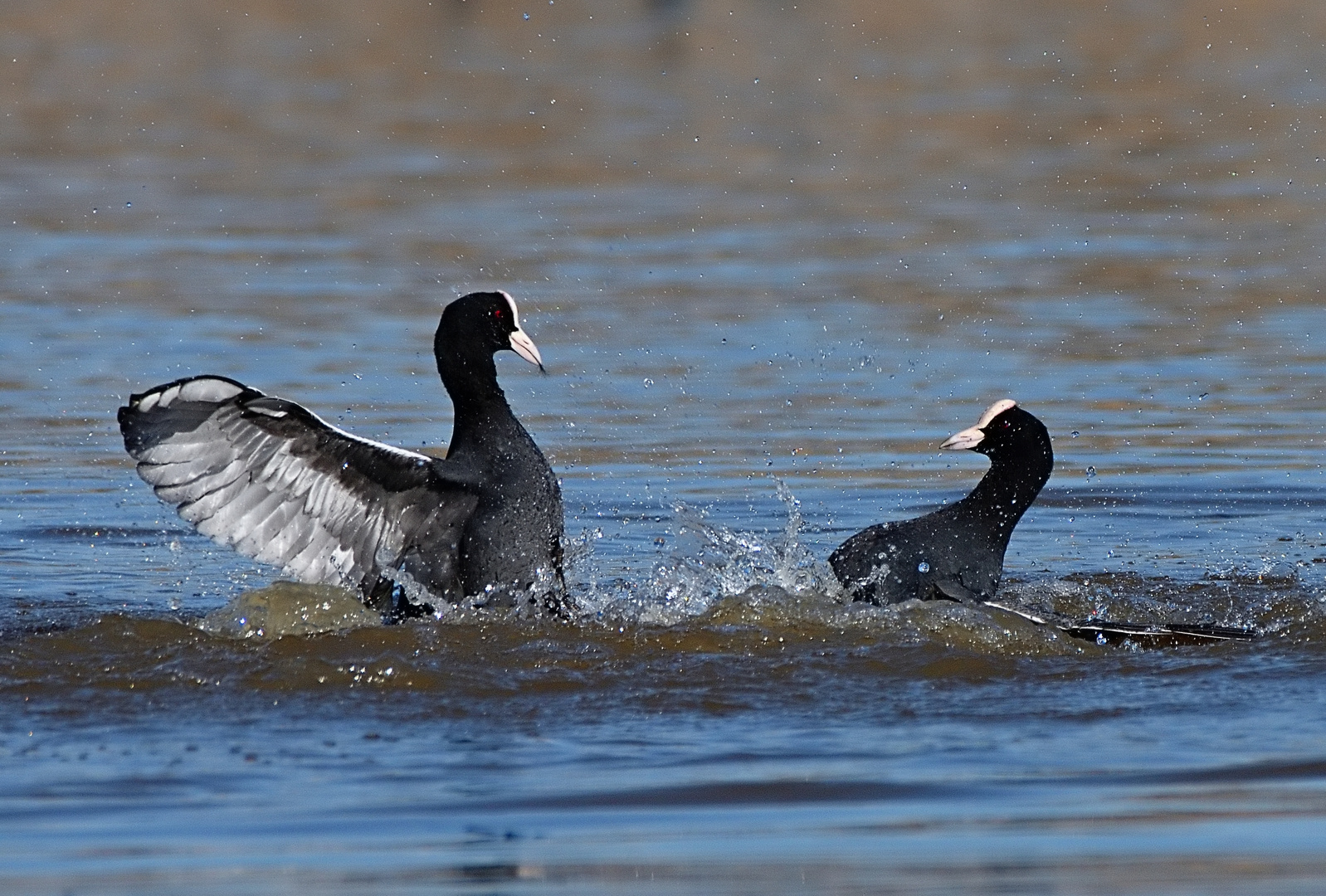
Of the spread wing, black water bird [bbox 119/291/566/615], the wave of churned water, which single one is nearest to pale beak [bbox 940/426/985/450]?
the wave of churned water

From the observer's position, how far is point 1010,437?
6625mm

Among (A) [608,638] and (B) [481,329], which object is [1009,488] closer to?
(A) [608,638]

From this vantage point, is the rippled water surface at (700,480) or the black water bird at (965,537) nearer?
the rippled water surface at (700,480)

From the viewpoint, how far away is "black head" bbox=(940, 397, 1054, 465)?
6605mm

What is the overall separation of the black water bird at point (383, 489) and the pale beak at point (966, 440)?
122 cm

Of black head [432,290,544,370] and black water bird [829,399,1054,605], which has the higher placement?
black head [432,290,544,370]

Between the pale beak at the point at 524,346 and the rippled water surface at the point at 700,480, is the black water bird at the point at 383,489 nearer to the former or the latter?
the pale beak at the point at 524,346

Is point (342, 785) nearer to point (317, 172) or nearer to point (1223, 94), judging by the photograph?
point (317, 172)

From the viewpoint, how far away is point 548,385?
10.1 m

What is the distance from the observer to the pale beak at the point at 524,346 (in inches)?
247

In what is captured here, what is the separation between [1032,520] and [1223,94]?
14.9 meters

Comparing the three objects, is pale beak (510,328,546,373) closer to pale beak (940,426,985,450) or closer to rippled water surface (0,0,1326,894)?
rippled water surface (0,0,1326,894)

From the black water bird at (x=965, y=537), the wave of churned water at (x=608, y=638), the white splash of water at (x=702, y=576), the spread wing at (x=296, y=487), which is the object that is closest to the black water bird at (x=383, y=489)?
the spread wing at (x=296, y=487)

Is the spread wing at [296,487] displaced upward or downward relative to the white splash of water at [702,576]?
upward
